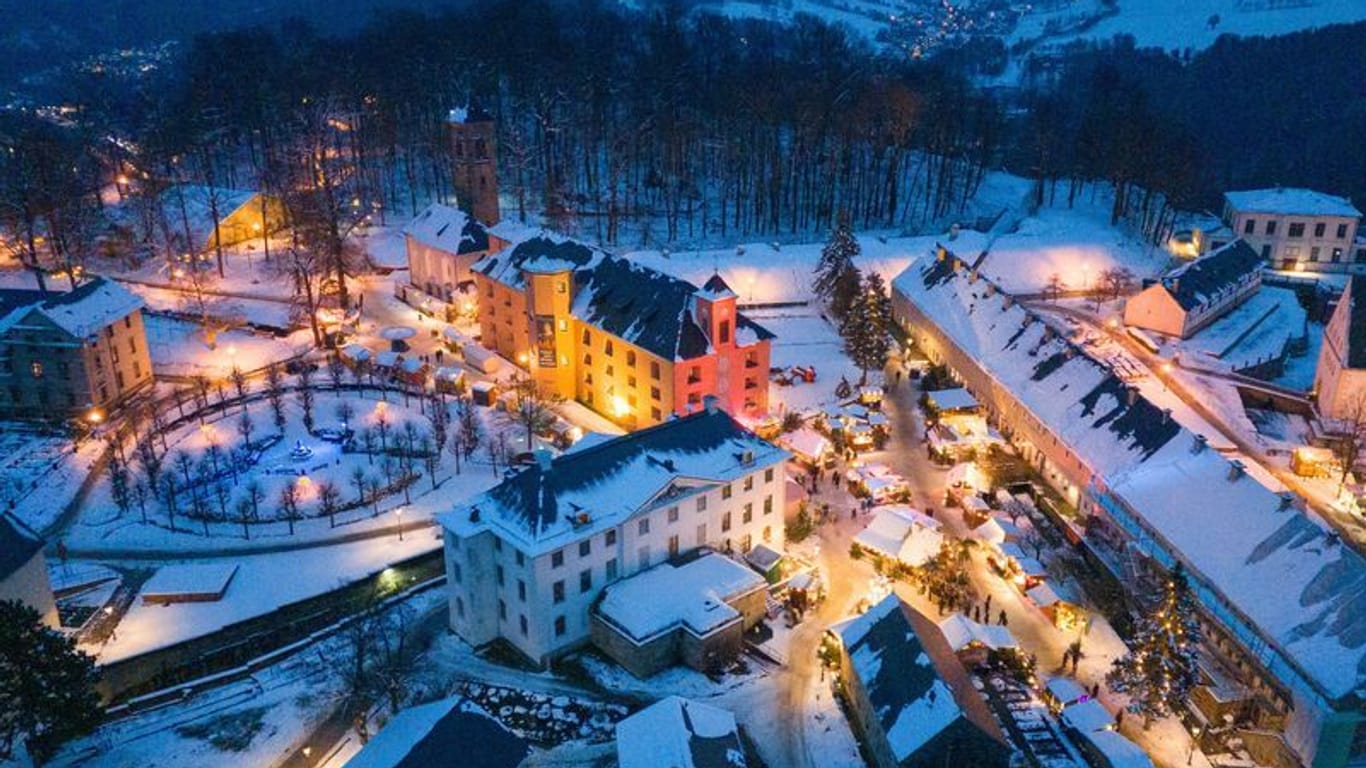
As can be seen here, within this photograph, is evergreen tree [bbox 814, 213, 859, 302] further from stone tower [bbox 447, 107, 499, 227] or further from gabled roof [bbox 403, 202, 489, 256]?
stone tower [bbox 447, 107, 499, 227]

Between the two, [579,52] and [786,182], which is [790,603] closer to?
[786,182]

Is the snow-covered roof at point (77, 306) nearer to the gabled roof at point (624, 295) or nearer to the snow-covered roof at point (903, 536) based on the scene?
the gabled roof at point (624, 295)

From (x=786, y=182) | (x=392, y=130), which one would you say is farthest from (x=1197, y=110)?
(x=392, y=130)

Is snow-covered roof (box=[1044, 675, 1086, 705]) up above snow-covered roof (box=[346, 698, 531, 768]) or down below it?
below

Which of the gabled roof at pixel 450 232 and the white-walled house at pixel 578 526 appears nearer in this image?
the white-walled house at pixel 578 526

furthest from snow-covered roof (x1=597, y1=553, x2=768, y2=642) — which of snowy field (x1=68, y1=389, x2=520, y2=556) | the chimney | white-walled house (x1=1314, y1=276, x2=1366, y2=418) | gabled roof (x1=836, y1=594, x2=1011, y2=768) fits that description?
white-walled house (x1=1314, y1=276, x2=1366, y2=418)

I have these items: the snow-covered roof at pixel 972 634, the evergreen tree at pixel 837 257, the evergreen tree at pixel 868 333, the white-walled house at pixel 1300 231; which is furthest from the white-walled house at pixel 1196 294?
the snow-covered roof at pixel 972 634
